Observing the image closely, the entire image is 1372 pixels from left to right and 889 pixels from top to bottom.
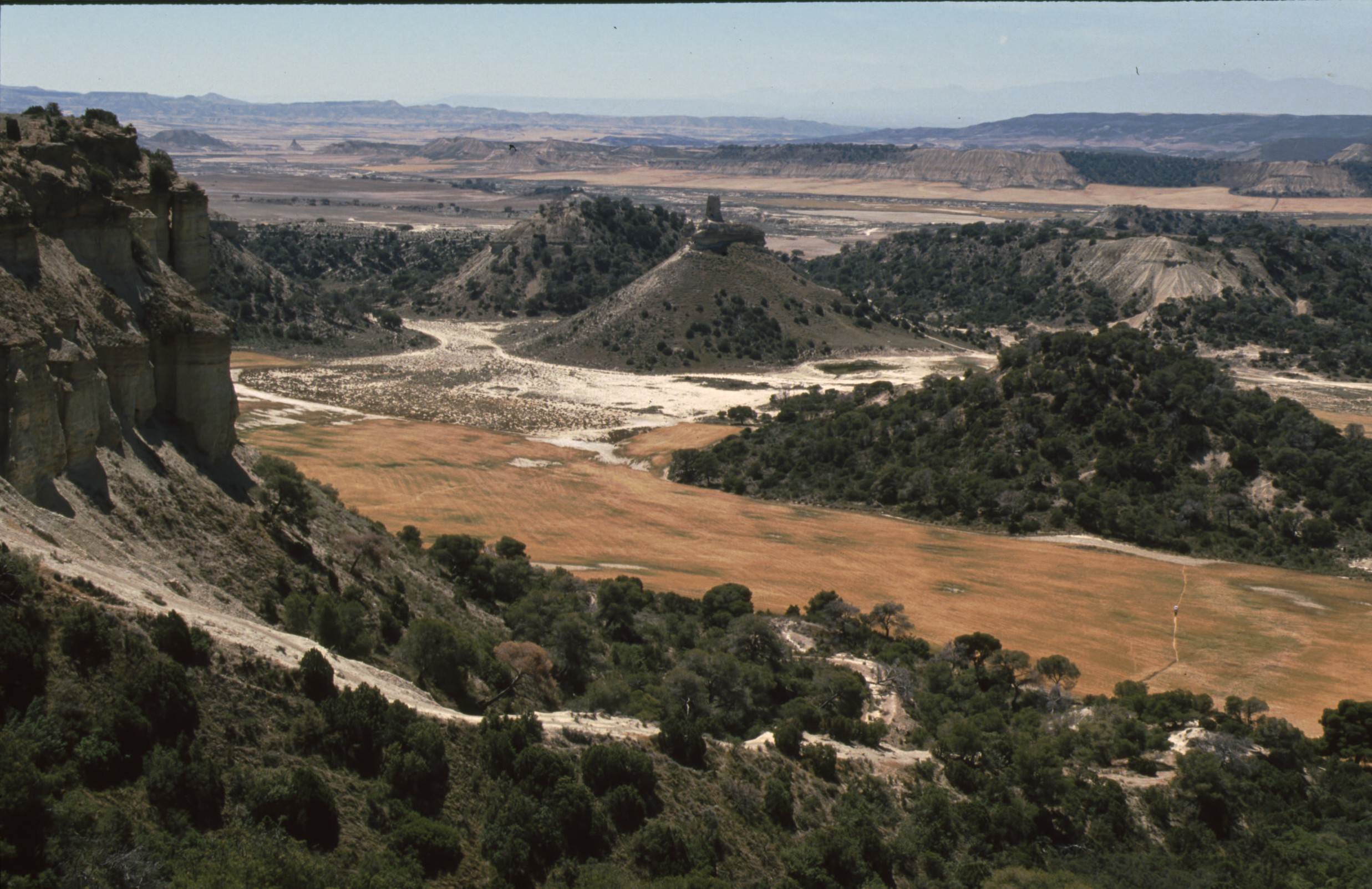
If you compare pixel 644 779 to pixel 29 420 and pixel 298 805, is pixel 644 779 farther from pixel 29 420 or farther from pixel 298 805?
pixel 29 420

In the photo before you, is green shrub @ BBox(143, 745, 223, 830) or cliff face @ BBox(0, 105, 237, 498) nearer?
green shrub @ BBox(143, 745, 223, 830)

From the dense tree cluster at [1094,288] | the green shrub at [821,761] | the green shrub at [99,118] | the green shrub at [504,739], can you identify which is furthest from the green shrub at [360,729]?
the dense tree cluster at [1094,288]

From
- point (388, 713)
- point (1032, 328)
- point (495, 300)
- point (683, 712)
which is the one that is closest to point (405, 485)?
point (683, 712)

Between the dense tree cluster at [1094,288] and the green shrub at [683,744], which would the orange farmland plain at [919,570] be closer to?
the green shrub at [683,744]

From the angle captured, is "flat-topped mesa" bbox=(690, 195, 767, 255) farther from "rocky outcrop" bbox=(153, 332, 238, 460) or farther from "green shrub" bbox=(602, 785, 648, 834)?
"green shrub" bbox=(602, 785, 648, 834)

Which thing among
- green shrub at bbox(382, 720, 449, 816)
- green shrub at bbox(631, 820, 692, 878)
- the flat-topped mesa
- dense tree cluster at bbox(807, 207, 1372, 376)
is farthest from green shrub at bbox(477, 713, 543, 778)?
dense tree cluster at bbox(807, 207, 1372, 376)

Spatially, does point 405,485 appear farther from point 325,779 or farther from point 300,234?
point 300,234

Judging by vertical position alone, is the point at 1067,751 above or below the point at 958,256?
below
